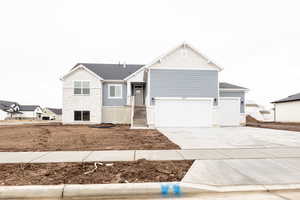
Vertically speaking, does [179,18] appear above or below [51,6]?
above

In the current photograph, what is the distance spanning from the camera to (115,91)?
18.4 m

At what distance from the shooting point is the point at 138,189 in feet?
9.56

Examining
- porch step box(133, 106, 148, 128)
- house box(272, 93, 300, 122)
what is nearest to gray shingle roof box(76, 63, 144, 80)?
porch step box(133, 106, 148, 128)

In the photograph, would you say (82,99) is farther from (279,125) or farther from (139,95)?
(279,125)

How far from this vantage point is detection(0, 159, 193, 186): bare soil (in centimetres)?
318

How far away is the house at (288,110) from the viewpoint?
22.9 meters

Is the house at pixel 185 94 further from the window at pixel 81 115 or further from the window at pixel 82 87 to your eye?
the window at pixel 82 87

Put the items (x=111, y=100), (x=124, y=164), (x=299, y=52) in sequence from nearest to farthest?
(x=124, y=164) → (x=111, y=100) → (x=299, y=52)

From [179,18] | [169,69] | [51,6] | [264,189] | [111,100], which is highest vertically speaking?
[179,18]

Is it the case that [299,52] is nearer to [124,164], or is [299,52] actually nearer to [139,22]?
[139,22]

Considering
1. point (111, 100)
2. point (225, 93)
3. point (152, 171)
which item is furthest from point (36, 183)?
point (225, 93)

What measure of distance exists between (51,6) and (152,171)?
57.8 feet

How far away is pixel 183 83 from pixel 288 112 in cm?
2225

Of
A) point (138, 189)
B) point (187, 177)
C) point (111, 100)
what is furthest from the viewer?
point (111, 100)
